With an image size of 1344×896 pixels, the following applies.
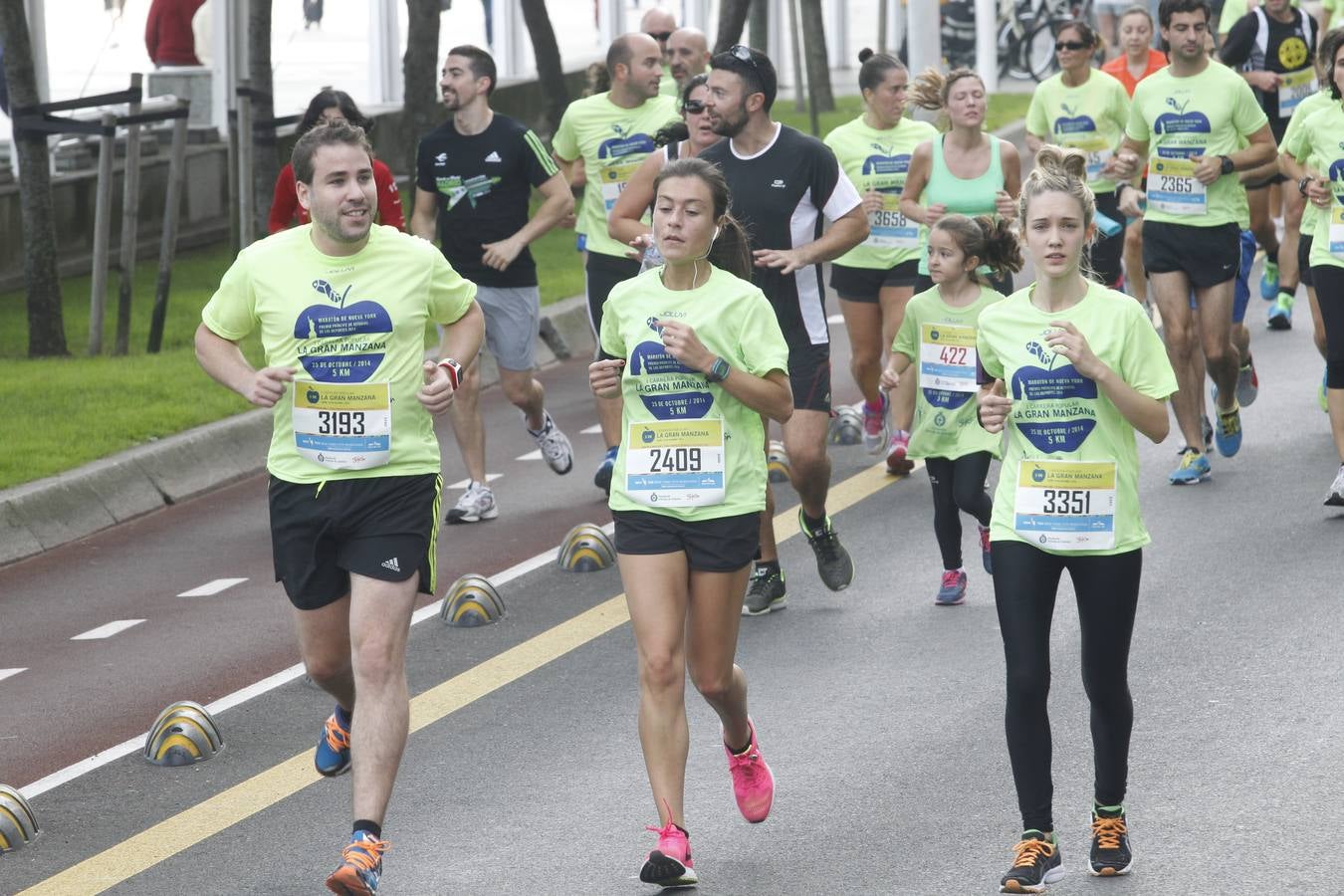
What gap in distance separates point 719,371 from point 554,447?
5511 millimetres

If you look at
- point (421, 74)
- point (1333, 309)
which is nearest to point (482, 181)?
point (1333, 309)

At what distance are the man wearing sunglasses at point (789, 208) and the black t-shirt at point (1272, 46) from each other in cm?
785

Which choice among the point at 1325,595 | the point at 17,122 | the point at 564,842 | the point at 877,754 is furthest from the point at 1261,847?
the point at 17,122

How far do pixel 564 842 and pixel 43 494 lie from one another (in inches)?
204

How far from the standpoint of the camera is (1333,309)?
10.4 metres

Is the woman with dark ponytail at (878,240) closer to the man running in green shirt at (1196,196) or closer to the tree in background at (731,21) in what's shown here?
the man running in green shirt at (1196,196)

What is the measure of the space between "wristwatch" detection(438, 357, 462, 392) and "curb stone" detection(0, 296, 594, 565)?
4652 mm

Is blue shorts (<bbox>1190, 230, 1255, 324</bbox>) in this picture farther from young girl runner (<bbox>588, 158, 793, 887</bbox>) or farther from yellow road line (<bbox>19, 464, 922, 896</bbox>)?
young girl runner (<bbox>588, 158, 793, 887</bbox>)

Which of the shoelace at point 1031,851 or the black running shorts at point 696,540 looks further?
the black running shorts at point 696,540

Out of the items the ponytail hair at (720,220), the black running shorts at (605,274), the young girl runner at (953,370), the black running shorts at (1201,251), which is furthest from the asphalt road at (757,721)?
the ponytail hair at (720,220)

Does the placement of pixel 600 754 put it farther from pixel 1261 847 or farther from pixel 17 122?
pixel 17 122

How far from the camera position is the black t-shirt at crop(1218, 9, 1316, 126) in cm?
1577

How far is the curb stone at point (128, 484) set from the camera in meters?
10.7

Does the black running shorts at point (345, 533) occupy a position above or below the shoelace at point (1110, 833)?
above
